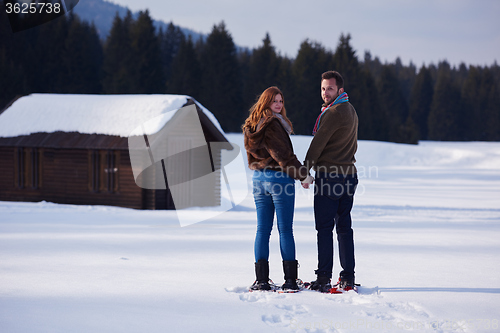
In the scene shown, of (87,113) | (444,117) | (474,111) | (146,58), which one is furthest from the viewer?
(474,111)

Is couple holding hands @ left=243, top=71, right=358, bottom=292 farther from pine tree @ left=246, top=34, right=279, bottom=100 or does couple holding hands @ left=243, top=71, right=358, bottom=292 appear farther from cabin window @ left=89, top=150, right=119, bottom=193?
pine tree @ left=246, top=34, right=279, bottom=100

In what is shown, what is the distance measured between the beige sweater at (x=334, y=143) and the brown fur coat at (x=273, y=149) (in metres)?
0.20

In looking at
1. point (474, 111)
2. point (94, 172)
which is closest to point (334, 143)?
point (94, 172)

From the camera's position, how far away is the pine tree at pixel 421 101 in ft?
247

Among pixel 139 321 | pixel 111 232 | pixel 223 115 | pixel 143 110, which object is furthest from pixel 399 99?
pixel 139 321

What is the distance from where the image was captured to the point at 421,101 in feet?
248

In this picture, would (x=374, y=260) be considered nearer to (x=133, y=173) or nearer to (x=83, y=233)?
(x=83, y=233)

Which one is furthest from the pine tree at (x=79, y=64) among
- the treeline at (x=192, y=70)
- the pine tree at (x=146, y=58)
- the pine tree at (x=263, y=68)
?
the pine tree at (x=263, y=68)

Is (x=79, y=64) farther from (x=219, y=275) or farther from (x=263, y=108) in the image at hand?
(x=263, y=108)

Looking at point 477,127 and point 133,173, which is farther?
point 477,127

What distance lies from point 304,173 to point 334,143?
490mm

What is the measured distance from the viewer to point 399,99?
72688 millimetres

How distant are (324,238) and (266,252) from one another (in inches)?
24.1

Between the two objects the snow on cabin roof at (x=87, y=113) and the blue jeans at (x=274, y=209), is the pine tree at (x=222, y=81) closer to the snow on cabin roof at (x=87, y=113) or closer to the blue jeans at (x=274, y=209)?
the snow on cabin roof at (x=87, y=113)
